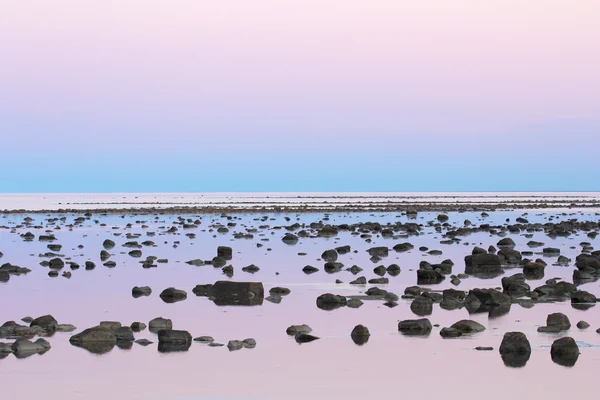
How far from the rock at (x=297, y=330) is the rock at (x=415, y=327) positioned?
6.41ft

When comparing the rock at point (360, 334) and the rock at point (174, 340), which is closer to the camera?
the rock at point (174, 340)

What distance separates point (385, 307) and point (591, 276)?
33.4 feet

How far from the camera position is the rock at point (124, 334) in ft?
57.8

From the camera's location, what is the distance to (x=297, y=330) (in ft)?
61.2

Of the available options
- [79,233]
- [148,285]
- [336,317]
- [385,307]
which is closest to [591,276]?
[385,307]

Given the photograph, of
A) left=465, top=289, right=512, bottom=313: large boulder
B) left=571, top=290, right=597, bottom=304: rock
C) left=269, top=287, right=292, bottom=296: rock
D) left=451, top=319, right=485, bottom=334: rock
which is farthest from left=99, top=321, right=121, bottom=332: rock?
left=571, top=290, right=597, bottom=304: rock

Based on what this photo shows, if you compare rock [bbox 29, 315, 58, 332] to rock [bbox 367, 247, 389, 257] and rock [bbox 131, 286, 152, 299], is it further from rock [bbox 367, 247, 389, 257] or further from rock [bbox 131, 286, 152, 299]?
rock [bbox 367, 247, 389, 257]

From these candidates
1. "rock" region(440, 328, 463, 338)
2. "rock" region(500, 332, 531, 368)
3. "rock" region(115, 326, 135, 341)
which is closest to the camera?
"rock" region(500, 332, 531, 368)

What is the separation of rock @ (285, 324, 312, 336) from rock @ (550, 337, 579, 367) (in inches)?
194

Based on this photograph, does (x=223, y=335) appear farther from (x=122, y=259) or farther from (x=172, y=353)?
(x=122, y=259)

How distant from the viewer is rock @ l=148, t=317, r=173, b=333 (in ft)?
62.0

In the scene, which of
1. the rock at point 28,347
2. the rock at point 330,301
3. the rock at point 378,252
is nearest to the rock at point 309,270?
the rock at point 378,252

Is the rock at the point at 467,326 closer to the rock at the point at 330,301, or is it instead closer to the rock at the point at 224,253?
the rock at the point at 330,301

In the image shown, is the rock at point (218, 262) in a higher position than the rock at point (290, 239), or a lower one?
higher
